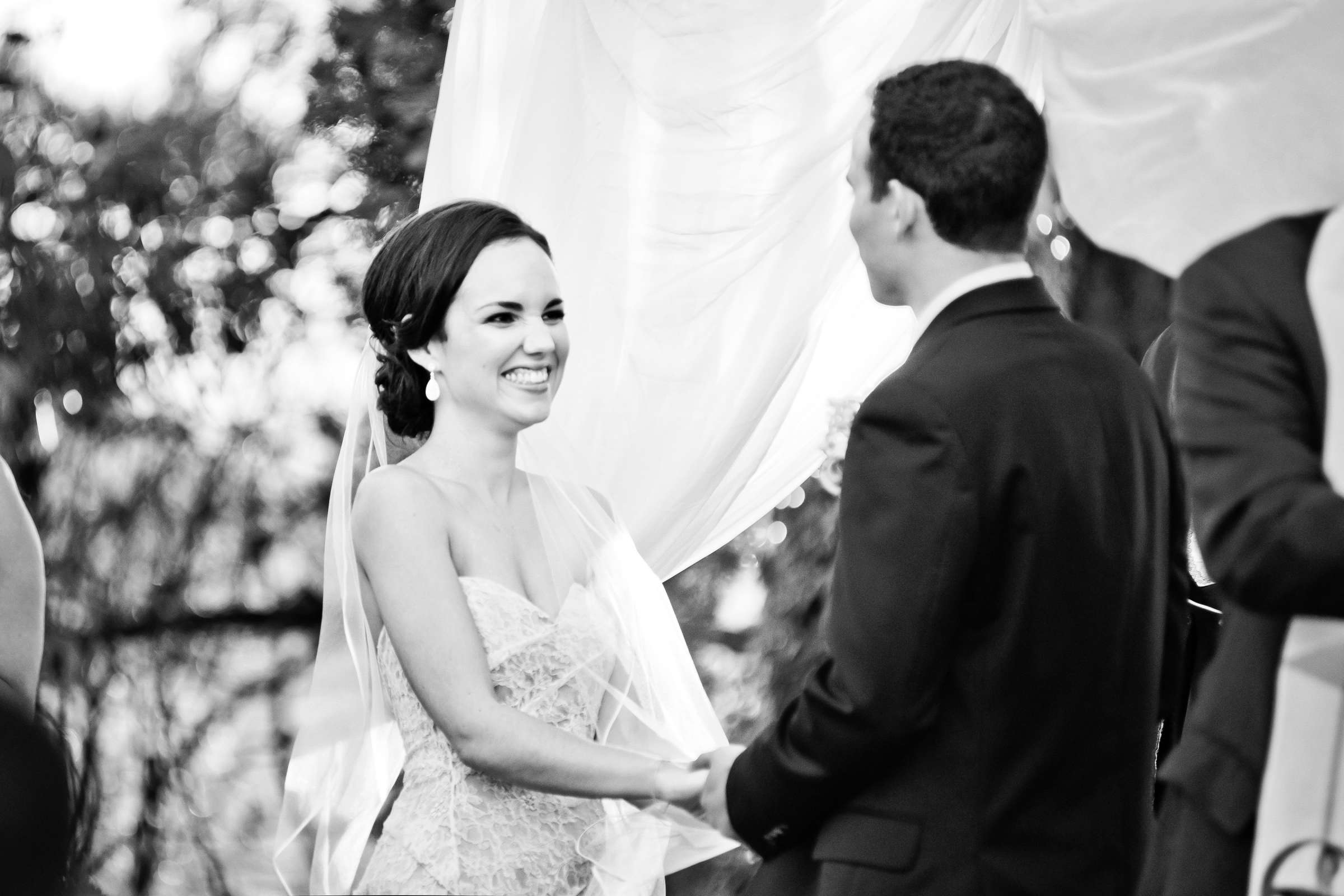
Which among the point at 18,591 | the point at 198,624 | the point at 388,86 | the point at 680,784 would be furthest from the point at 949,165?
the point at 198,624

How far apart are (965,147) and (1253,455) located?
702 millimetres

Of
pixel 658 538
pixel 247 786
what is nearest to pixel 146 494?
pixel 247 786

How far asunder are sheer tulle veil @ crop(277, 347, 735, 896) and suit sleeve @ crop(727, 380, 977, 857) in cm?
60

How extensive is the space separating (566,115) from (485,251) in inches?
19.4

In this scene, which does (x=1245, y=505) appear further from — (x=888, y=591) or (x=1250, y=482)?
(x=888, y=591)

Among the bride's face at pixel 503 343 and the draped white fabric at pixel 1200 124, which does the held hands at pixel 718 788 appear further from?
the draped white fabric at pixel 1200 124

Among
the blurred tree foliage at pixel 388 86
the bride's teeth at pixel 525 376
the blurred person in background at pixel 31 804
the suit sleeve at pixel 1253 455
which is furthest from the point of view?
the blurred tree foliage at pixel 388 86

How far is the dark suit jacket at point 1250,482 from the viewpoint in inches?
71.6

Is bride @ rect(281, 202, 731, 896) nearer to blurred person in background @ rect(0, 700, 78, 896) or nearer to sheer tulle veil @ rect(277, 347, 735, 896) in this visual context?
sheer tulle veil @ rect(277, 347, 735, 896)

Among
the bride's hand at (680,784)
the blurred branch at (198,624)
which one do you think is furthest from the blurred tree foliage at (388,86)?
the bride's hand at (680,784)

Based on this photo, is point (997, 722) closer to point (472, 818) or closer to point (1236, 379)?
point (1236, 379)

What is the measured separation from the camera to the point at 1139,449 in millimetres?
2377

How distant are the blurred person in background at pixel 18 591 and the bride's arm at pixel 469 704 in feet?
2.13

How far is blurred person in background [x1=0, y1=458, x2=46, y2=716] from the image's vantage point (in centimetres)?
214
